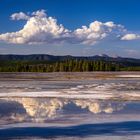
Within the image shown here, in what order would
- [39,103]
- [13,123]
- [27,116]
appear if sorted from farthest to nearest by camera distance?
[39,103]
[27,116]
[13,123]

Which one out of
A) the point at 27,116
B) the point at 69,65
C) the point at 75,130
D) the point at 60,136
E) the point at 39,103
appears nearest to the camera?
the point at 60,136

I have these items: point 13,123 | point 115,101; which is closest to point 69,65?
point 115,101

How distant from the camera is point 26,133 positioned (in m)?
11.2

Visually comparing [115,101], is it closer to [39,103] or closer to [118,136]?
[39,103]

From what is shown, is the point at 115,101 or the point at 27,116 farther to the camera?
the point at 115,101

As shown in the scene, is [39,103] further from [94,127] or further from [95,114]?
[94,127]

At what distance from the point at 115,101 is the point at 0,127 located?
8.86 m

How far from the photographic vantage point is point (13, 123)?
13.0 metres

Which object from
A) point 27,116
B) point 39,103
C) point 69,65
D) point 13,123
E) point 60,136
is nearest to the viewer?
point 60,136

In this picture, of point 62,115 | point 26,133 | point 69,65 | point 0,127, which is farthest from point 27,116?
point 69,65

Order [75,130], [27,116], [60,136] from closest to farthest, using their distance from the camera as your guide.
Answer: [60,136] < [75,130] < [27,116]

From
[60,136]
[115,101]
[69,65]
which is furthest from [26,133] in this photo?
[69,65]

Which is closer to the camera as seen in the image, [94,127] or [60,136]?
[60,136]

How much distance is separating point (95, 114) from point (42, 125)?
3.11 metres
